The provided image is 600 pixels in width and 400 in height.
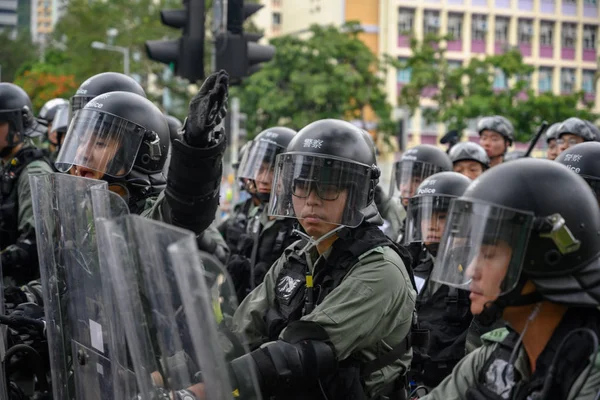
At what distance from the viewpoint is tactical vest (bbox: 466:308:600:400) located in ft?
9.04

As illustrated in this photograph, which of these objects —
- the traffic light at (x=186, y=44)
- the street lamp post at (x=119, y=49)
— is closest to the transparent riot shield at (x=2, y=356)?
the traffic light at (x=186, y=44)

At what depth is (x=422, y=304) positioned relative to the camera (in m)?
5.31

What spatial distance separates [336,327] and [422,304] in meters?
1.77

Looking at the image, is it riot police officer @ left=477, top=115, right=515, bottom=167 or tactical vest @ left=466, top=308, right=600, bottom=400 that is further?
riot police officer @ left=477, top=115, right=515, bottom=167

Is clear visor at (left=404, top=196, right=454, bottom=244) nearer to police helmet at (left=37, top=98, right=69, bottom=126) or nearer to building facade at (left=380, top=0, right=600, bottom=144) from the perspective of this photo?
police helmet at (left=37, top=98, right=69, bottom=126)

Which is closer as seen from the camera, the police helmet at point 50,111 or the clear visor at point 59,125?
the clear visor at point 59,125

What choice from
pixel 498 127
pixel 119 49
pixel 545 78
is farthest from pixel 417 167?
pixel 545 78

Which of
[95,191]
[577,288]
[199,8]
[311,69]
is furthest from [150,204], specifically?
[311,69]

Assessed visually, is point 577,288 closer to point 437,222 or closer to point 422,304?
point 422,304

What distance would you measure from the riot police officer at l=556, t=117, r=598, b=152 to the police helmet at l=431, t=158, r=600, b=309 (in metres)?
4.95

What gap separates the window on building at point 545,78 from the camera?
59.1 metres

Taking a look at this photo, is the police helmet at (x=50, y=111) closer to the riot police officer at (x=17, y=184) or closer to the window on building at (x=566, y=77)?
the riot police officer at (x=17, y=184)

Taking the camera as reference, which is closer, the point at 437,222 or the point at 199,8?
the point at 437,222

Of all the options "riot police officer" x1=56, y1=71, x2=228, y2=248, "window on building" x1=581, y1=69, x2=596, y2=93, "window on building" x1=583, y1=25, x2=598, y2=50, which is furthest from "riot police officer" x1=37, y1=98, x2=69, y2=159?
"window on building" x1=583, y1=25, x2=598, y2=50
